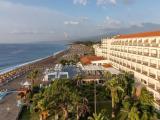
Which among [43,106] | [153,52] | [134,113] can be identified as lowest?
[43,106]

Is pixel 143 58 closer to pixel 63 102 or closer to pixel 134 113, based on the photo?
pixel 63 102

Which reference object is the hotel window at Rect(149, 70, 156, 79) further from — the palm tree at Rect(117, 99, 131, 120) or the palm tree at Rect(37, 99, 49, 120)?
the palm tree at Rect(37, 99, 49, 120)

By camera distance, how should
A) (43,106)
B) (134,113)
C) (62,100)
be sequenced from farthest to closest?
(62,100) → (43,106) → (134,113)

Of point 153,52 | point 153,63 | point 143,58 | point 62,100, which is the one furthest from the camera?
point 143,58

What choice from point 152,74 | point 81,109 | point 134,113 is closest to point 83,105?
point 81,109

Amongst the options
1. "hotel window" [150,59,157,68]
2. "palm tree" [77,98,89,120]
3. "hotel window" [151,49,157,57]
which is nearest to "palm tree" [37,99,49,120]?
"palm tree" [77,98,89,120]

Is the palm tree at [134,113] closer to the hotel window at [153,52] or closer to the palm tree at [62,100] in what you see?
the palm tree at [62,100]

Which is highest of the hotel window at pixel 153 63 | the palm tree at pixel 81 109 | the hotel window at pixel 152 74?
the hotel window at pixel 153 63

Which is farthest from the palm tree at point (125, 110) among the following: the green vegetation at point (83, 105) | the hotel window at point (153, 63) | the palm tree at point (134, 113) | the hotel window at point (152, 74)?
the hotel window at point (153, 63)

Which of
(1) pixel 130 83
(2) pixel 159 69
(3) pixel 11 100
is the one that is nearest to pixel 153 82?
(2) pixel 159 69

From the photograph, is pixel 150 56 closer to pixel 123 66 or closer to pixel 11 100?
pixel 123 66
